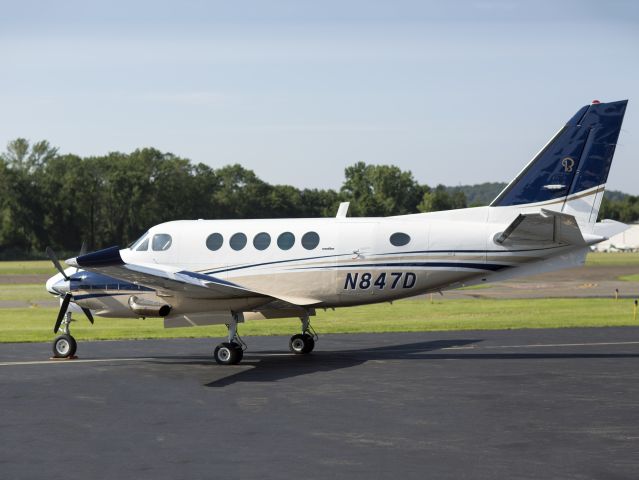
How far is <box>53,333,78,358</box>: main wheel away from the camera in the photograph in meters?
24.6

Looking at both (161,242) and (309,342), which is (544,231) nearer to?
(309,342)

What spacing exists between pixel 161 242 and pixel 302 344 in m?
5.14

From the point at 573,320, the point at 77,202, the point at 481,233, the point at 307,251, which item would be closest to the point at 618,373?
the point at 481,233

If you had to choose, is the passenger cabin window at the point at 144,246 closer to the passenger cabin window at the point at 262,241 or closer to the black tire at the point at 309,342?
the passenger cabin window at the point at 262,241

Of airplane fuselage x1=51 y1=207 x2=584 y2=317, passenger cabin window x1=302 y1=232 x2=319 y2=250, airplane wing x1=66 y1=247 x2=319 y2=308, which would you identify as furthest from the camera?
passenger cabin window x1=302 y1=232 x2=319 y2=250

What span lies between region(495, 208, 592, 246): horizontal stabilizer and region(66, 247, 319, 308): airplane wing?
225 inches

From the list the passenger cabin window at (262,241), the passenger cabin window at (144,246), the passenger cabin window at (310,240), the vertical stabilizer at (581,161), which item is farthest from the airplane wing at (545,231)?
the passenger cabin window at (144,246)

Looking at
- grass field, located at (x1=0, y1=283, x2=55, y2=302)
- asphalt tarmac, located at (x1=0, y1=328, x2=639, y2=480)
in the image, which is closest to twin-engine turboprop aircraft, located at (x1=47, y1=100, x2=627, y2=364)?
asphalt tarmac, located at (x1=0, y1=328, x2=639, y2=480)

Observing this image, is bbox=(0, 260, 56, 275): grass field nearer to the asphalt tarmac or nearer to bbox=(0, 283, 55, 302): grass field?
bbox=(0, 283, 55, 302): grass field

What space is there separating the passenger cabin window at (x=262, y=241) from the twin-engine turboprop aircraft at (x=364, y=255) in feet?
0.09

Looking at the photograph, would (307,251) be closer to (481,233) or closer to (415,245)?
(415,245)

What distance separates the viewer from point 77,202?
462ft

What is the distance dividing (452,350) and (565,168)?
21.1ft

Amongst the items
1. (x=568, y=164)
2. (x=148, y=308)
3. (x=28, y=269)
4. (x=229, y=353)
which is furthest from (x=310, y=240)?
(x=28, y=269)
